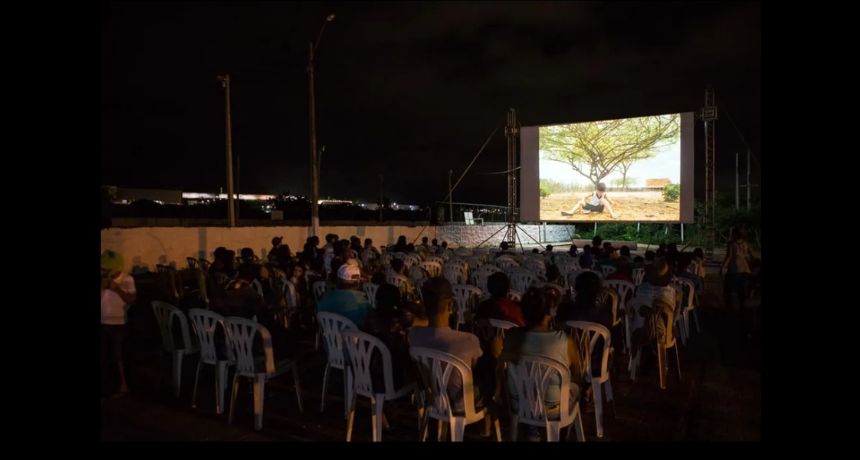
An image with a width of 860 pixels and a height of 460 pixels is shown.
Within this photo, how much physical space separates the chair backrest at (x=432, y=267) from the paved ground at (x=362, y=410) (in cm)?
320

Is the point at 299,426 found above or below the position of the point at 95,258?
below

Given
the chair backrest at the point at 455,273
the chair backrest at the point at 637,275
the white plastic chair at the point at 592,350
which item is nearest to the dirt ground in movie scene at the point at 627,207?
the chair backrest at the point at 637,275

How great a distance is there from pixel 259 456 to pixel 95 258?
1606 mm

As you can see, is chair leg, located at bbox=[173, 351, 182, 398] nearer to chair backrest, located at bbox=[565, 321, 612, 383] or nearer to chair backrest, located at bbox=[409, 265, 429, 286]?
Answer: chair backrest, located at bbox=[565, 321, 612, 383]

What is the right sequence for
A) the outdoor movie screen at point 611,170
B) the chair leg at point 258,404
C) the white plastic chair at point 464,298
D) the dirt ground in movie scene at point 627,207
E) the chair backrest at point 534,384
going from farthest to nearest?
the dirt ground in movie scene at point 627,207 → the outdoor movie screen at point 611,170 → the white plastic chair at point 464,298 → the chair leg at point 258,404 → the chair backrest at point 534,384

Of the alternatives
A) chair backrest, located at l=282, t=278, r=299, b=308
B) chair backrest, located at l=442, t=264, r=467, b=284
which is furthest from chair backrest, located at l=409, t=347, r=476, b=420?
chair backrest, located at l=442, t=264, r=467, b=284

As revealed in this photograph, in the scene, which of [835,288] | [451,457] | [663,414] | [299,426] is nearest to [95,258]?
[299,426]

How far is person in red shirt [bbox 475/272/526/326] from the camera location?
3.66m

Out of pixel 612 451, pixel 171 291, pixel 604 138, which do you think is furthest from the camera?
pixel 604 138

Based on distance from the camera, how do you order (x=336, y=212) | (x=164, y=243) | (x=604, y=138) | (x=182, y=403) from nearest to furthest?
1. (x=182, y=403)
2. (x=164, y=243)
3. (x=604, y=138)
4. (x=336, y=212)

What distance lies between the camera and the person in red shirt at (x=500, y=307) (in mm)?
3662

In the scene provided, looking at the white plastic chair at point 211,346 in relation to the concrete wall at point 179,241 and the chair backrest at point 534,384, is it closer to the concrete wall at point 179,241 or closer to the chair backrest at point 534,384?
the chair backrest at point 534,384

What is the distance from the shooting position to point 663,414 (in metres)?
3.71

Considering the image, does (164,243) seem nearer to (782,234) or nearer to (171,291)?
(171,291)
